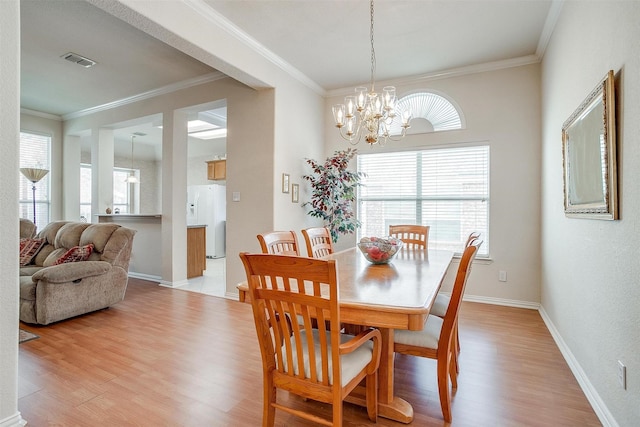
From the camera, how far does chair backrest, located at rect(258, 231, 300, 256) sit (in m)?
2.17

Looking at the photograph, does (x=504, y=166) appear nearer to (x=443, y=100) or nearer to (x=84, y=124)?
(x=443, y=100)

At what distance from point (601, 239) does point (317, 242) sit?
75.0 inches

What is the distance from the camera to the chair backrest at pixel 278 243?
2168 millimetres

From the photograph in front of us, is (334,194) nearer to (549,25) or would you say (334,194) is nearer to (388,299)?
(549,25)

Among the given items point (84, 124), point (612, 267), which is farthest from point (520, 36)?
point (84, 124)

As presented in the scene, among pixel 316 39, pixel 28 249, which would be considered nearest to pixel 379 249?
pixel 316 39

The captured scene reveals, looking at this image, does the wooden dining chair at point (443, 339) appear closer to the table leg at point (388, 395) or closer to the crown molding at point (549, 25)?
the table leg at point (388, 395)

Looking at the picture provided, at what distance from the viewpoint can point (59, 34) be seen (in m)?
3.34

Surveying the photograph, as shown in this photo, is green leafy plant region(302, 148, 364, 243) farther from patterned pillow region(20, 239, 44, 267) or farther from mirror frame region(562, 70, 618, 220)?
patterned pillow region(20, 239, 44, 267)

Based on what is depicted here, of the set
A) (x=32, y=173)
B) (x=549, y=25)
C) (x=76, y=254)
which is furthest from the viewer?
(x=32, y=173)

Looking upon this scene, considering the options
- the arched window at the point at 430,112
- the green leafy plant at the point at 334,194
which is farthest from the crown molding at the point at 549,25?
the green leafy plant at the point at 334,194

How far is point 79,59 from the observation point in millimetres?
3895

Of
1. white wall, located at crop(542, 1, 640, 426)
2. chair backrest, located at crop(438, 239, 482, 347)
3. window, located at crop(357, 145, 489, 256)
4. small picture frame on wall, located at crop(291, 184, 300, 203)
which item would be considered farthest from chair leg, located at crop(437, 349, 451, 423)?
small picture frame on wall, located at crop(291, 184, 300, 203)

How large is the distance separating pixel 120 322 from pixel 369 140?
307cm
